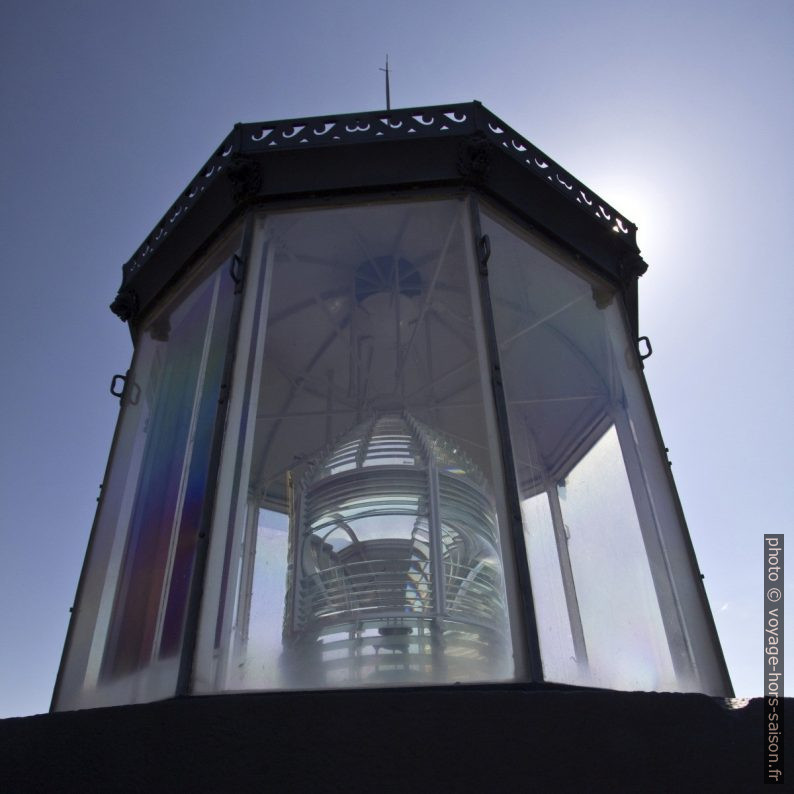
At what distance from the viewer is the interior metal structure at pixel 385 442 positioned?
8.91ft

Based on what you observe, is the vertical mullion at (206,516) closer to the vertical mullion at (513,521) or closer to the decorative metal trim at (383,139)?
the decorative metal trim at (383,139)

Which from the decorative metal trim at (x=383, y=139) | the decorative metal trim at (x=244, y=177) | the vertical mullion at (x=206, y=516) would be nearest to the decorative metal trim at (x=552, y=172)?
the decorative metal trim at (x=383, y=139)

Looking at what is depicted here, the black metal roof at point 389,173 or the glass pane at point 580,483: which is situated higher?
the black metal roof at point 389,173

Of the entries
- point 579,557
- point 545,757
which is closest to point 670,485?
point 579,557

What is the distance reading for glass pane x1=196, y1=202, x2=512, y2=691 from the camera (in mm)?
2701

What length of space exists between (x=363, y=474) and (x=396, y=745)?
166cm

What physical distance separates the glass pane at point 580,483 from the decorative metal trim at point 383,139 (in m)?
0.36

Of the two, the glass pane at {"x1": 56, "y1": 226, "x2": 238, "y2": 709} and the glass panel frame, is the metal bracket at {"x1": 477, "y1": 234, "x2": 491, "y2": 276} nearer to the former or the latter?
the glass panel frame

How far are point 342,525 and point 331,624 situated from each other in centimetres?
50

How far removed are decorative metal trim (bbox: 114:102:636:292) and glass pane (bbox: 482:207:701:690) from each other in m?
0.36

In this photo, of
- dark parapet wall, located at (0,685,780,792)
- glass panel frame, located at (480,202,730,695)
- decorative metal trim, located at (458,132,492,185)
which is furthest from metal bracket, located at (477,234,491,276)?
dark parapet wall, located at (0,685,780,792)

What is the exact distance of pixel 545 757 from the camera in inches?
71.4

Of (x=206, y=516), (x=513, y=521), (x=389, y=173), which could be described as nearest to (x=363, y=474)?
(x=206, y=516)

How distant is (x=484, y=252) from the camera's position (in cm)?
346
